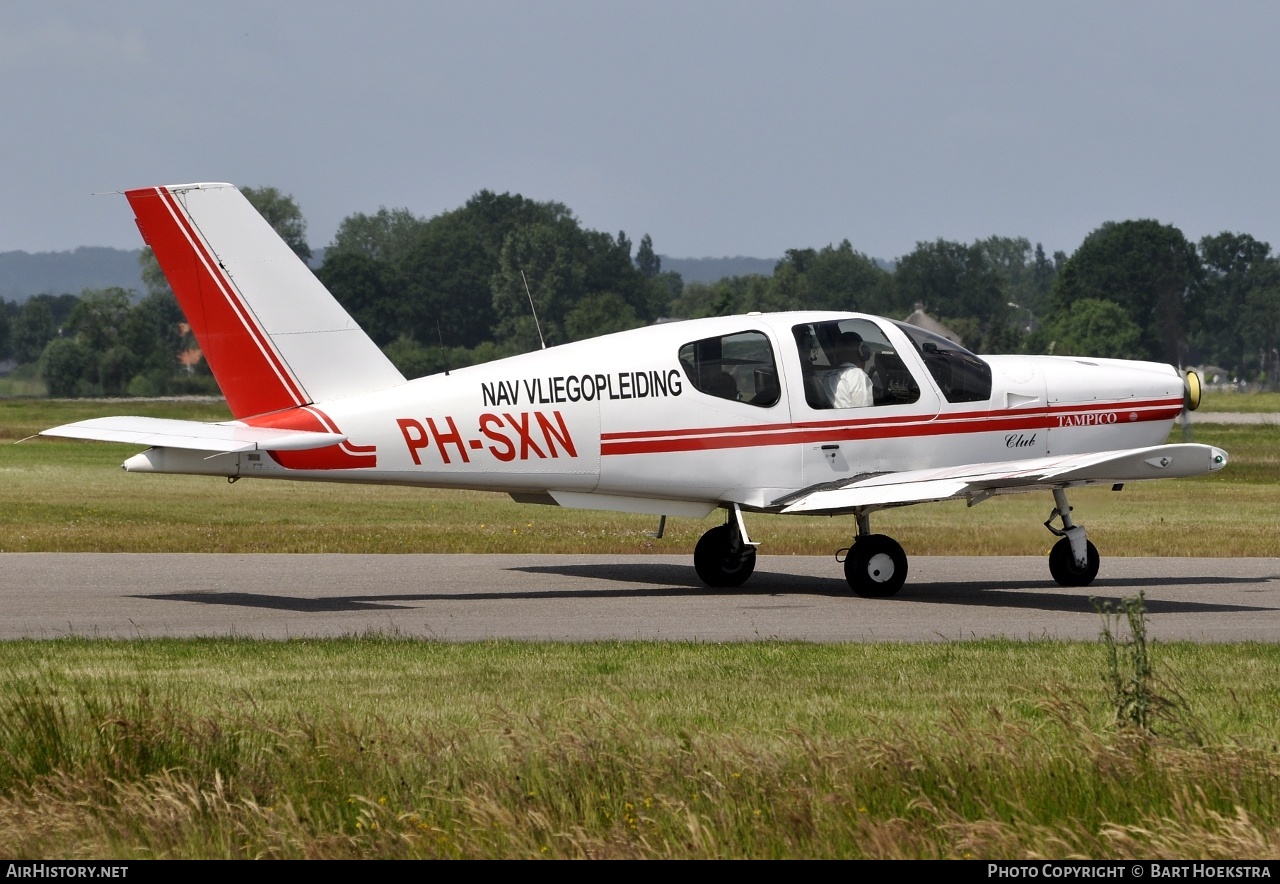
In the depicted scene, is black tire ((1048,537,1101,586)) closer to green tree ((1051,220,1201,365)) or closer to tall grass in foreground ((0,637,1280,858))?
tall grass in foreground ((0,637,1280,858))

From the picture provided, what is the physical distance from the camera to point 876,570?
50.7 feet

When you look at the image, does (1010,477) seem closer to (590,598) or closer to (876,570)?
(876,570)

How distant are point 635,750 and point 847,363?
8.82 meters

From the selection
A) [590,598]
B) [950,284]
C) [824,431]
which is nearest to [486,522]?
[590,598]

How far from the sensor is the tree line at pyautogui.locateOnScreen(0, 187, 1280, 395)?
106750 mm

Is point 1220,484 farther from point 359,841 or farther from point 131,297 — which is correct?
point 131,297

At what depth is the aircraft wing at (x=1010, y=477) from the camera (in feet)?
46.8

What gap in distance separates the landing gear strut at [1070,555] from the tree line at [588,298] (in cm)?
6081

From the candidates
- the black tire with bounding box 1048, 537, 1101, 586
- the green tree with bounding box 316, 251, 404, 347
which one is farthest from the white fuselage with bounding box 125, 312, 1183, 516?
the green tree with bounding box 316, 251, 404, 347

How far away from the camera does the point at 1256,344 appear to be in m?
157

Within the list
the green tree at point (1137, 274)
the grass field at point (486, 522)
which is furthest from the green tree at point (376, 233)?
the grass field at point (486, 522)

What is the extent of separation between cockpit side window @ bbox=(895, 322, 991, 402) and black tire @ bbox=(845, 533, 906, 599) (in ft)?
5.51
